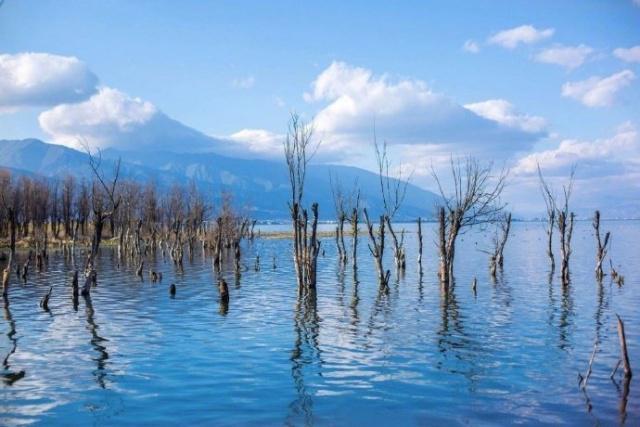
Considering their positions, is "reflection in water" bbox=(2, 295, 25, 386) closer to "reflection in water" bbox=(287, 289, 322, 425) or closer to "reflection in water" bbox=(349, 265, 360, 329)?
"reflection in water" bbox=(287, 289, 322, 425)

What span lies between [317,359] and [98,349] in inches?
328

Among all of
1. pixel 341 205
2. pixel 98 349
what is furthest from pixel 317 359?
pixel 341 205

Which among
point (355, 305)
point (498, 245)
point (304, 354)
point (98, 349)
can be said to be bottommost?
point (355, 305)

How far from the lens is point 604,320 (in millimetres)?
26281

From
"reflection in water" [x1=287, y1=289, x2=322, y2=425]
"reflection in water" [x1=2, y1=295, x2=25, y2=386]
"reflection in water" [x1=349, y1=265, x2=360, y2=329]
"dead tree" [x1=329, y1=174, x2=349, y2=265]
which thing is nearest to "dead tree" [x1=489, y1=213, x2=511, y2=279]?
"reflection in water" [x1=349, y1=265, x2=360, y2=329]

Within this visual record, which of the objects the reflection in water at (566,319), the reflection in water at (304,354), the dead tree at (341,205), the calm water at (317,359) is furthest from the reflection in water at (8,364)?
the dead tree at (341,205)

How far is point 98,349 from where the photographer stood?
2038 cm

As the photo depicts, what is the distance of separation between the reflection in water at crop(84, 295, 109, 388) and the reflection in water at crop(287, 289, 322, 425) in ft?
19.0

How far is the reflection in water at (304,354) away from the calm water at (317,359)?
0.08 metres

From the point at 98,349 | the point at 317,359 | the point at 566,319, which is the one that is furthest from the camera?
the point at 566,319

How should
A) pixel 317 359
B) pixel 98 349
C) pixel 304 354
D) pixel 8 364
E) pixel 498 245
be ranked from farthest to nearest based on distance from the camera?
1. pixel 498 245
2. pixel 98 349
3. pixel 304 354
4. pixel 317 359
5. pixel 8 364

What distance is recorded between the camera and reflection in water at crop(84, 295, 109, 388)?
1676 cm

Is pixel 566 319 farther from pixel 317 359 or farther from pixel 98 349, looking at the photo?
pixel 98 349

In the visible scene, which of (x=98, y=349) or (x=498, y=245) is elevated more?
(x=498, y=245)
